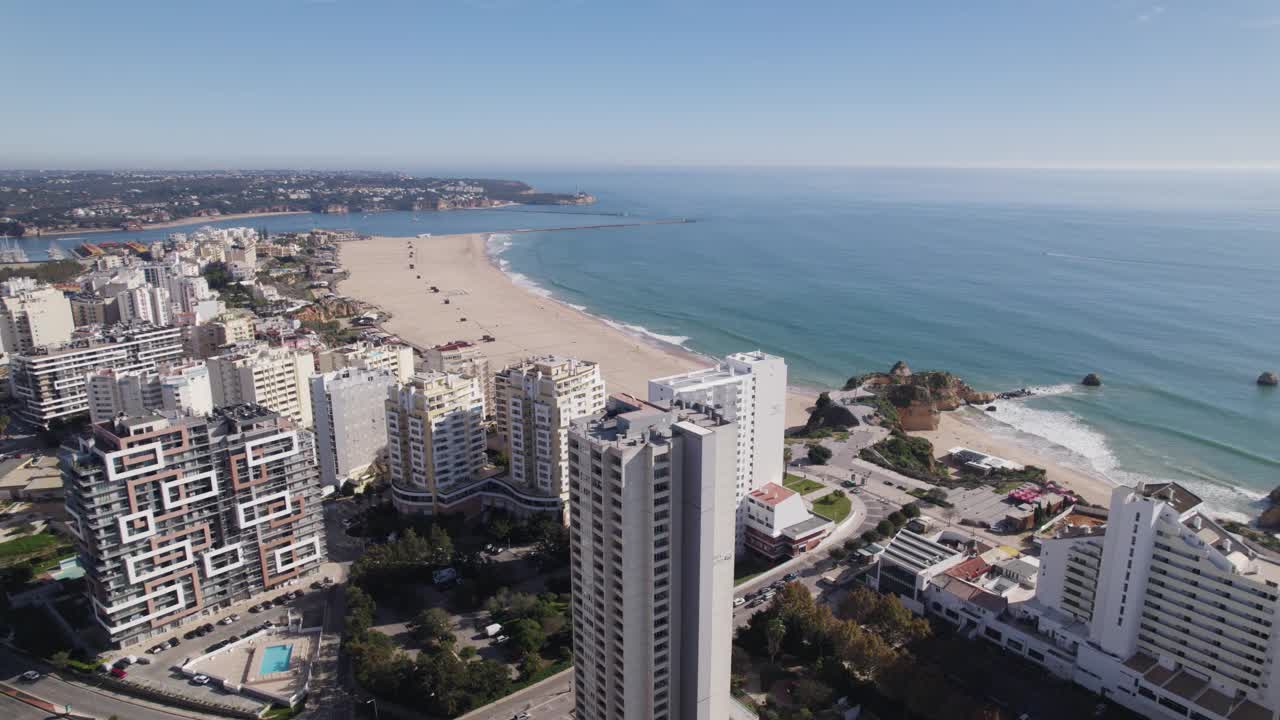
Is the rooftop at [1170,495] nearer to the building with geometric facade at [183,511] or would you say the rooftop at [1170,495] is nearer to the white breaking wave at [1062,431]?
the white breaking wave at [1062,431]

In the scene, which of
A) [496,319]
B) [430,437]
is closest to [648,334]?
[496,319]

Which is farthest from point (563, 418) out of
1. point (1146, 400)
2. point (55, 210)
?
point (55, 210)

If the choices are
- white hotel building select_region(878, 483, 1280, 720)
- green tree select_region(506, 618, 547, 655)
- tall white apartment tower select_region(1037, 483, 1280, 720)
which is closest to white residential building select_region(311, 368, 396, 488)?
green tree select_region(506, 618, 547, 655)

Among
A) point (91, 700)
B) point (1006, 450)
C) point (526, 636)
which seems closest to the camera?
point (91, 700)

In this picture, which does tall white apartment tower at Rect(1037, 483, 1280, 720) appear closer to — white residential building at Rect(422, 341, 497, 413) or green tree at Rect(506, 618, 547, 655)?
green tree at Rect(506, 618, 547, 655)

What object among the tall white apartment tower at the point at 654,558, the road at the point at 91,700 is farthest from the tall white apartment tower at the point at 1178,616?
the road at the point at 91,700

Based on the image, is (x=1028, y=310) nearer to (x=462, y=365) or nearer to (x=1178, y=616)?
(x=462, y=365)

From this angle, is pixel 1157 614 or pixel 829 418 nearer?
pixel 1157 614
